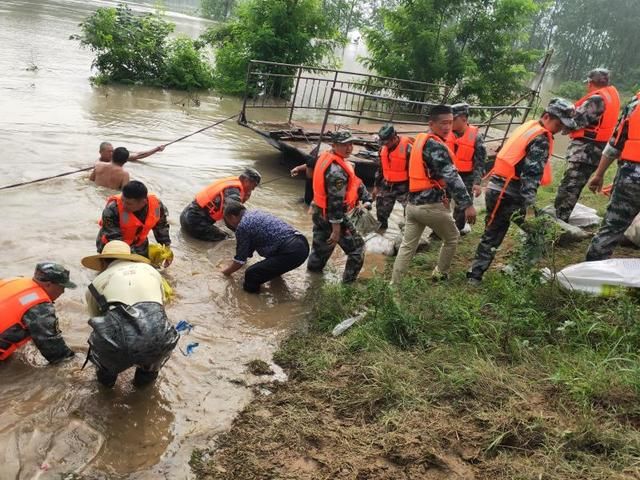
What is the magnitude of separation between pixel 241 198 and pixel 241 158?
4.86 m

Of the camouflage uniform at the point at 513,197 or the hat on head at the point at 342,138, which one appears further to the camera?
the hat on head at the point at 342,138

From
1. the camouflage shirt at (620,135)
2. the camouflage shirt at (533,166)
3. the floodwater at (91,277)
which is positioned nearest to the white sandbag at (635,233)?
the camouflage shirt at (620,135)

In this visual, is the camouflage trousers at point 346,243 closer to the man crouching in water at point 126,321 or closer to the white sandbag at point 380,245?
the white sandbag at point 380,245

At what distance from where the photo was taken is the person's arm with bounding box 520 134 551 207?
4613 mm

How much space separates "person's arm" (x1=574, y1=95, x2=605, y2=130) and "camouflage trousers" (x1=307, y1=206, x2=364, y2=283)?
2.82 meters

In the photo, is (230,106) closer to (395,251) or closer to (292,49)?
(292,49)

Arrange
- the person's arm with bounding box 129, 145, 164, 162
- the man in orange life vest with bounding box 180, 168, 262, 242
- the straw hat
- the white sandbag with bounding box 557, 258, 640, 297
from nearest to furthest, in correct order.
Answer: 1. the straw hat
2. the white sandbag with bounding box 557, 258, 640, 297
3. the man in orange life vest with bounding box 180, 168, 262, 242
4. the person's arm with bounding box 129, 145, 164, 162

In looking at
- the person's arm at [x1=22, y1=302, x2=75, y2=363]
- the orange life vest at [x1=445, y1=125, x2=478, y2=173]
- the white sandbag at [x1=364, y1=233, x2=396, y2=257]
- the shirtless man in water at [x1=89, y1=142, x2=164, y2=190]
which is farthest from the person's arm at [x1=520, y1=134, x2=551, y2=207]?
the shirtless man in water at [x1=89, y1=142, x2=164, y2=190]

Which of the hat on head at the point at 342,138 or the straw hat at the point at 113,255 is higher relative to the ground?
the hat on head at the point at 342,138

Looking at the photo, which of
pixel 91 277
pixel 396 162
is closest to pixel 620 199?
pixel 396 162

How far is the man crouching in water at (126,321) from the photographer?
3230 millimetres

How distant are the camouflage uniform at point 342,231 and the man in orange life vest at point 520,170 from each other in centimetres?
129

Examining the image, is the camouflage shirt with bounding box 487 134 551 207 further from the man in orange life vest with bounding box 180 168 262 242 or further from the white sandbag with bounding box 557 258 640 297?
the man in orange life vest with bounding box 180 168 262 242

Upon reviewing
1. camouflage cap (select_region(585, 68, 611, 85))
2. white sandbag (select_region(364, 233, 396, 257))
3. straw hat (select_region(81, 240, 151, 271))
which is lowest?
white sandbag (select_region(364, 233, 396, 257))
